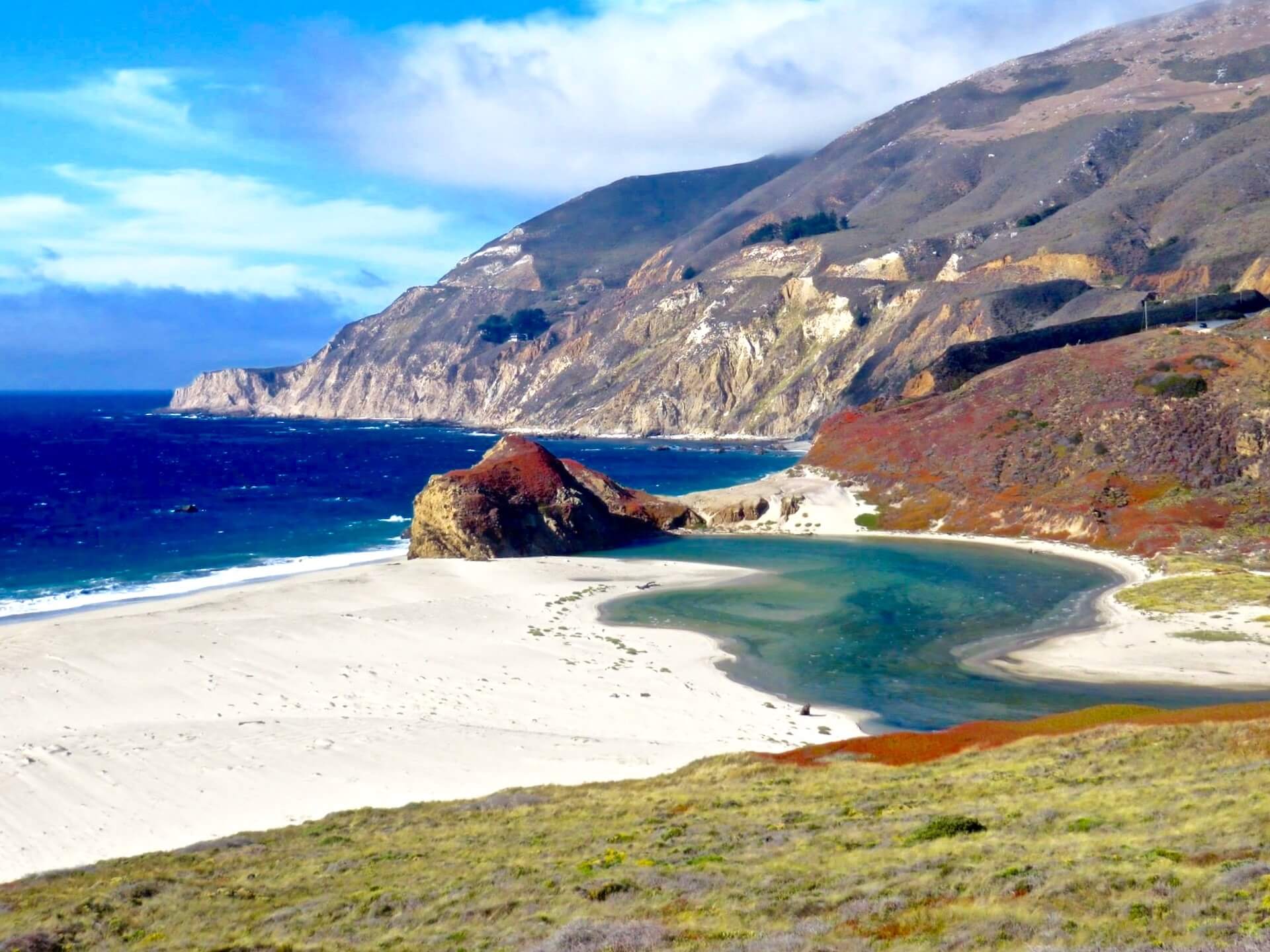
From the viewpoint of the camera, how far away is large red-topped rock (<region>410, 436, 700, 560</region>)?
62.6 meters

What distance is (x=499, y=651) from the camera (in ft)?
128

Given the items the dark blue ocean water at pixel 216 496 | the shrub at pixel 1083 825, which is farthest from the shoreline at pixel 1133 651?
the dark blue ocean water at pixel 216 496

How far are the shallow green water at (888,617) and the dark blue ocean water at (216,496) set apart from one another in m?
22.9

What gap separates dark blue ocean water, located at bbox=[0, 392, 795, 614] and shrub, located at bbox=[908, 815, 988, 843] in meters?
42.2

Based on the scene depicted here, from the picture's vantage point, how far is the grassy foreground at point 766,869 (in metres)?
12.8

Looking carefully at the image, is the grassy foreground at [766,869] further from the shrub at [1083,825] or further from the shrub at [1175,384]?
the shrub at [1175,384]

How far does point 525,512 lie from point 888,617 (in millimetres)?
26734

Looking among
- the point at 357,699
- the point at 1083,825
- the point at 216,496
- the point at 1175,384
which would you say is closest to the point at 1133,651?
the point at 1083,825

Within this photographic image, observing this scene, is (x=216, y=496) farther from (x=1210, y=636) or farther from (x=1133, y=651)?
(x=1210, y=636)

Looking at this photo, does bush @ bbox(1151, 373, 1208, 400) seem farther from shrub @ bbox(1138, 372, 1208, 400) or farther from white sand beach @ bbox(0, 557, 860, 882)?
white sand beach @ bbox(0, 557, 860, 882)

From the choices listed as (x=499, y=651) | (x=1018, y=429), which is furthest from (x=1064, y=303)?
(x=499, y=651)

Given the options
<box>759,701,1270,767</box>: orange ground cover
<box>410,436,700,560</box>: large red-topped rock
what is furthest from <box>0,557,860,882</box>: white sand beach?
<box>410,436,700,560</box>: large red-topped rock

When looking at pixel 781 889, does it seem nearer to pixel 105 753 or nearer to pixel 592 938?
pixel 592 938

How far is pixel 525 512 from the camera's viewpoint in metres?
65.1
